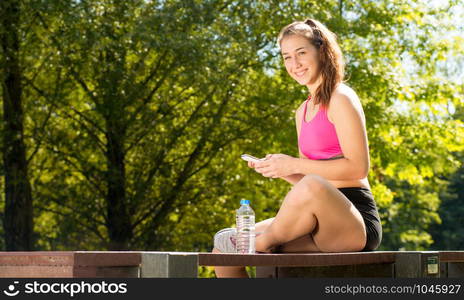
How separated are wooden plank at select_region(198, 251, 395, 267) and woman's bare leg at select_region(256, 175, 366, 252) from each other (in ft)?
0.46

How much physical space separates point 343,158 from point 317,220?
354mm

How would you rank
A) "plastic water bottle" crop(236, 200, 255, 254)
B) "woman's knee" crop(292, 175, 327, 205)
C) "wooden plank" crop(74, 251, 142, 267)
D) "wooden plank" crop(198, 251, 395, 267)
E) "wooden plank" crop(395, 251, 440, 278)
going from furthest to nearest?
1. "wooden plank" crop(395, 251, 440, 278)
2. "plastic water bottle" crop(236, 200, 255, 254)
3. "woman's knee" crop(292, 175, 327, 205)
4. "wooden plank" crop(198, 251, 395, 267)
5. "wooden plank" crop(74, 251, 142, 267)

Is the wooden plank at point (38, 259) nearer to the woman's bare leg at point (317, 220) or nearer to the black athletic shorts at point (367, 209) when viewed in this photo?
the woman's bare leg at point (317, 220)

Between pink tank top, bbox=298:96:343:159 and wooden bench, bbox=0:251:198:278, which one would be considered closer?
wooden bench, bbox=0:251:198:278

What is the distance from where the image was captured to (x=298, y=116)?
4.28m

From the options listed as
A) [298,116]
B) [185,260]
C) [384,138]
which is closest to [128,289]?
[185,260]

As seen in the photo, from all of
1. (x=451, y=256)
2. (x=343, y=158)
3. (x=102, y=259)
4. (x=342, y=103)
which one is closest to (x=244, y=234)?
(x=343, y=158)

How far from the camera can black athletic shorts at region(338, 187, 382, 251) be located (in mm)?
3941

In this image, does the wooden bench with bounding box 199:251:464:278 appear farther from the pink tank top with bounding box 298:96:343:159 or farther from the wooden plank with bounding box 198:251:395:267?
the pink tank top with bounding box 298:96:343:159

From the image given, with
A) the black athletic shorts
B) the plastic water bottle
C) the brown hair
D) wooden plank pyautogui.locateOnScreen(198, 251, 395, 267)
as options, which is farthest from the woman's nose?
wooden plank pyautogui.locateOnScreen(198, 251, 395, 267)

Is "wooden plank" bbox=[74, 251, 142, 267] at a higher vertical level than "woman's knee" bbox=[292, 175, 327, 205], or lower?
lower

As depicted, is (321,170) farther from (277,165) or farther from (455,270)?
(455,270)

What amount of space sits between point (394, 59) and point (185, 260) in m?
12.1

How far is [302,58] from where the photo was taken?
160 inches
